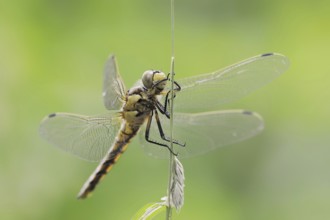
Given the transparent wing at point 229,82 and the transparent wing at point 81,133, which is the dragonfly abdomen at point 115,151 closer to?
the transparent wing at point 81,133

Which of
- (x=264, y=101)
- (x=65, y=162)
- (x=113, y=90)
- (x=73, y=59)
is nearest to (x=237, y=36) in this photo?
(x=264, y=101)

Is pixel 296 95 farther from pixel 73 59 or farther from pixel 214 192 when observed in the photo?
pixel 73 59

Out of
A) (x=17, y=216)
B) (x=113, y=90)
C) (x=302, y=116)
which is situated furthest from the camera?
(x=302, y=116)

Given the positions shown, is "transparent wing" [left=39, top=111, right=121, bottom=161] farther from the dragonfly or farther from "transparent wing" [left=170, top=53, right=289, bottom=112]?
"transparent wing" [left=170, top=53, right=289, bottom=112]

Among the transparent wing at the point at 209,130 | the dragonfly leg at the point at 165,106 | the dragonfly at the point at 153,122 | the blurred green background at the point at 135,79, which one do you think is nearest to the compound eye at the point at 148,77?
the dragonfly at the point at 153,122

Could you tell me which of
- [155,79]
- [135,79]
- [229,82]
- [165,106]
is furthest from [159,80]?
[135,79]

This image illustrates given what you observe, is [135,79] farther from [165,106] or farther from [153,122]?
[165,106]

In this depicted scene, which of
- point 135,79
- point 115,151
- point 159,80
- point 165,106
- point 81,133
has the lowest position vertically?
point 135,79
